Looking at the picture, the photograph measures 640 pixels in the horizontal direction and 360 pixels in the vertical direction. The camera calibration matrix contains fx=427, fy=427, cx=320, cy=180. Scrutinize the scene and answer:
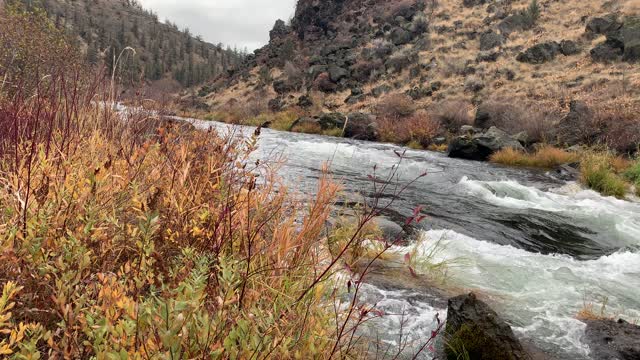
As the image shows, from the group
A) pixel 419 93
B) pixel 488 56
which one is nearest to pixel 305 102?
pixel 419 93

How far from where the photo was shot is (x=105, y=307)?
3.83ft

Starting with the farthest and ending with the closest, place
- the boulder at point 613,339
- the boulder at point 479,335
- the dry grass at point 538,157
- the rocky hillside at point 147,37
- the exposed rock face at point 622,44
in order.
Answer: the rocky hillside at point 147,37, the exposed rock face at point 622,44, the dry grass at point 538,157, the boulder at point 613,339, the boulder at point 479,335

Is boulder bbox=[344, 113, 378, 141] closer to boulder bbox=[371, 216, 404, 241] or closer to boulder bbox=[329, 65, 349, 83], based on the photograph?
boulder bbox=[329, 65, 349, 83]

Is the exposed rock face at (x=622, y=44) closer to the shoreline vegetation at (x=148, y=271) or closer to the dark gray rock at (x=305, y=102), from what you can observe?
the dark gray rock at (x=305, y=102)

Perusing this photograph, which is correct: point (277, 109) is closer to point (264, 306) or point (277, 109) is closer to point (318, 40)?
point (318, 40)

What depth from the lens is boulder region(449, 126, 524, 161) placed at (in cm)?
1267

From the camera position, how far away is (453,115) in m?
16.9

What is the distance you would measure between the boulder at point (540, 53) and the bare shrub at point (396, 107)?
652cm

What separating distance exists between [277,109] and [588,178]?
67.6ft

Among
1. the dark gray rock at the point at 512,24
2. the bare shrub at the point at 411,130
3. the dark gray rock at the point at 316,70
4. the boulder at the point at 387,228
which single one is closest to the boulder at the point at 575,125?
the bare shrub at the point at 411,130

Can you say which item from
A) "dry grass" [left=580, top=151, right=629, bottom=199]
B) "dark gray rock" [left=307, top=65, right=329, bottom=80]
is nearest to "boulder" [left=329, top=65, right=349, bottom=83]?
"dark gray rock" [left=307, top=65, right=329, bottom=80]

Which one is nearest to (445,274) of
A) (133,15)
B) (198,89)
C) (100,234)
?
Result: (100,234)

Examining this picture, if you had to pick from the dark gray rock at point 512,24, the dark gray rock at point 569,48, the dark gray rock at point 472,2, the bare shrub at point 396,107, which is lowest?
the bare shrub at point 396,107

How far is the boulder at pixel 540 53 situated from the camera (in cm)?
2105
